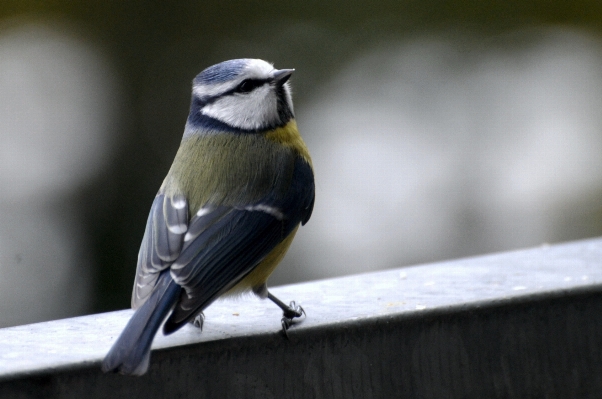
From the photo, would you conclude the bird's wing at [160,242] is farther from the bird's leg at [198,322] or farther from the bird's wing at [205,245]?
the bird's leg at [198,322]

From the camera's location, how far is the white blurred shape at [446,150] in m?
5.93

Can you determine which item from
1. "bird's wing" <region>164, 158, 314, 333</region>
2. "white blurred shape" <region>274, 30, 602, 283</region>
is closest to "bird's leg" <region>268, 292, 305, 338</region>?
"bird's wing" <region>164, 158, 314, 333</region>

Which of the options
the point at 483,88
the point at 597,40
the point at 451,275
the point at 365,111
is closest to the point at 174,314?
the point at 451,275

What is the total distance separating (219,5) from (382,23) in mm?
1273

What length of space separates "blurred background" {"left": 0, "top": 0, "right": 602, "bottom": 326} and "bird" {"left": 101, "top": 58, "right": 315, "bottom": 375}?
2431mm

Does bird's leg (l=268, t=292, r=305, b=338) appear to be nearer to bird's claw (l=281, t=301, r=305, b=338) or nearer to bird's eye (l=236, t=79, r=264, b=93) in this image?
bird's claw (l=281, t=301, r=305, b=338)

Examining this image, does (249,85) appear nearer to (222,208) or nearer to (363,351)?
(222,208)

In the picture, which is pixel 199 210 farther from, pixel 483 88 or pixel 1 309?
pixel 483 88

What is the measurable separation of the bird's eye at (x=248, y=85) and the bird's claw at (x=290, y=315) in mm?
800

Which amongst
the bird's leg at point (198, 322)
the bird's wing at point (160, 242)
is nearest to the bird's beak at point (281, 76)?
the bird's wing at point (160, 242)

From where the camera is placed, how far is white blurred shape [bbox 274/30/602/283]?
19.4 ft

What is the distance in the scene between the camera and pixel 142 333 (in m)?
1.87

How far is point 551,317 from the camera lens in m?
2.36

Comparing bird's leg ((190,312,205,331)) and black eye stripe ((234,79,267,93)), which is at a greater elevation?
black eye stripe ((234,79,267,93))
